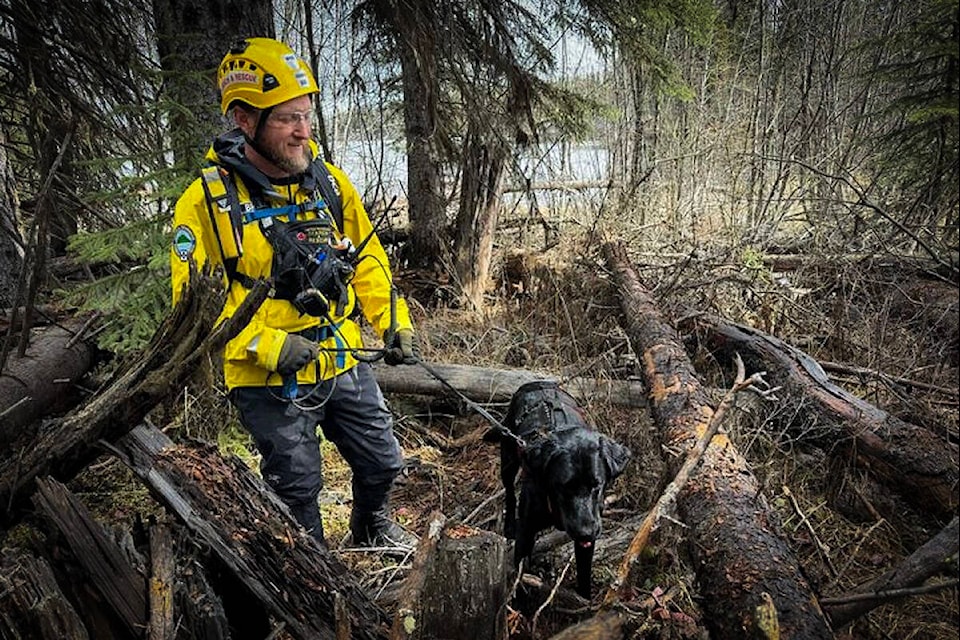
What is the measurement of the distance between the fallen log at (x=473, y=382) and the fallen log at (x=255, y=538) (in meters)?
2.37

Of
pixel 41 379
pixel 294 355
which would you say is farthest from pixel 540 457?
pixel 41 379

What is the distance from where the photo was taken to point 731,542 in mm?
2246

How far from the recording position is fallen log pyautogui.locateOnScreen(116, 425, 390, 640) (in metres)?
2.34

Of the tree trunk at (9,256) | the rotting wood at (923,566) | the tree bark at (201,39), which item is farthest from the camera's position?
the tree trunk at (9,256)

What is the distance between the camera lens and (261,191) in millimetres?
3023

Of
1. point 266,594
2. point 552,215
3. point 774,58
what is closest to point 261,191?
point 266,594

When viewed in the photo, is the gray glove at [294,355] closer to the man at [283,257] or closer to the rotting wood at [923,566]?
the man at [283,257]

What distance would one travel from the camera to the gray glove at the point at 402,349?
123 inches

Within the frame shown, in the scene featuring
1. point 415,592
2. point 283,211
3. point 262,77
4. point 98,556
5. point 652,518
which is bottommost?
point 98,556

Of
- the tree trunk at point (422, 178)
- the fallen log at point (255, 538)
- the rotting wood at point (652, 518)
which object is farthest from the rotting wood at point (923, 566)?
the tree trunk at point (422, 178)

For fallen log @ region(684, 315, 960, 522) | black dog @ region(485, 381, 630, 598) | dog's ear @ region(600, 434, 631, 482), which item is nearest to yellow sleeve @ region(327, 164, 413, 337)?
black dog @ region(485, 381, 630, 598)

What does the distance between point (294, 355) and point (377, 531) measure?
1403 millimetres

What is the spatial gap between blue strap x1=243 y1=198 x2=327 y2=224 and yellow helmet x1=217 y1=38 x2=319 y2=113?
1.49 ft

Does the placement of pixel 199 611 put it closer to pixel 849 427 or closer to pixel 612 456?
pixel 612 456
